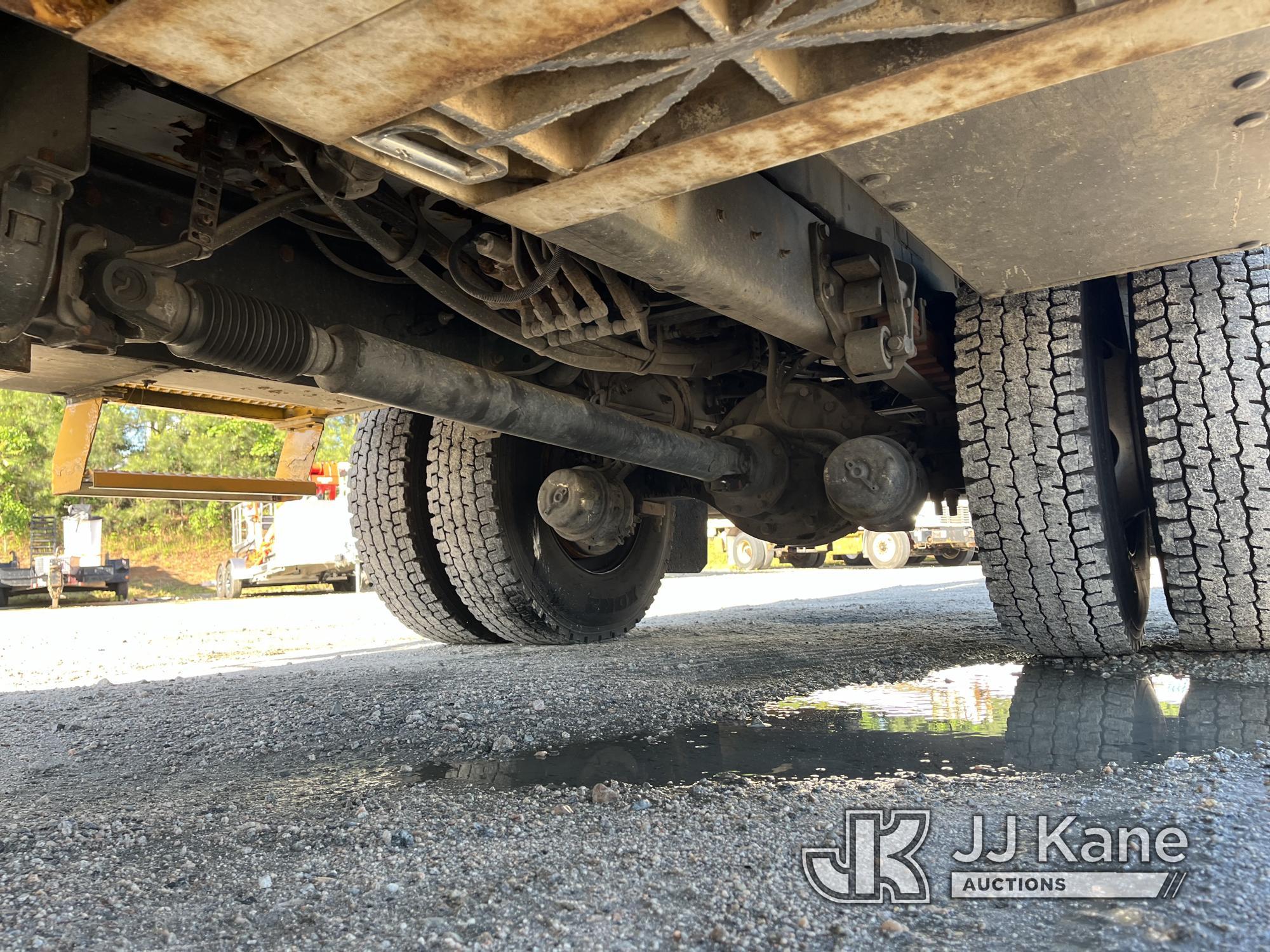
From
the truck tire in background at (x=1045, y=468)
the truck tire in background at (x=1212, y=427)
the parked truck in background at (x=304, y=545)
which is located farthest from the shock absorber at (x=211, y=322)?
the parked truck in background at (x=304, y=545)

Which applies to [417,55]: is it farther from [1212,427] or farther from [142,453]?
[142,453]

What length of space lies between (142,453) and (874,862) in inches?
1029

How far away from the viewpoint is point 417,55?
1063 mm

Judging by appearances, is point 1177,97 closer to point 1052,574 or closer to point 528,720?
point 1052,574

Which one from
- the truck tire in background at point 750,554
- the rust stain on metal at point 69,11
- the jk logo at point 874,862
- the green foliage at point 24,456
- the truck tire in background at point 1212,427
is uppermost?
the green foliage at point 24,456

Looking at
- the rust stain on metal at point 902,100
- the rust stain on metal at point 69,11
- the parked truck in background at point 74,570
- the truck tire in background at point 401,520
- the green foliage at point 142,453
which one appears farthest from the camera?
the green foliage at point 142,453

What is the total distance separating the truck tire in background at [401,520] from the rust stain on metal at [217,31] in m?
2.75

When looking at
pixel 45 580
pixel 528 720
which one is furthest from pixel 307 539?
pixel 528 720

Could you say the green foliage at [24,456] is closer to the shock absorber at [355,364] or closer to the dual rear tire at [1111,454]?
the shock absorber at [355,364]

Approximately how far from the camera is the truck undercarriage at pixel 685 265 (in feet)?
3.66

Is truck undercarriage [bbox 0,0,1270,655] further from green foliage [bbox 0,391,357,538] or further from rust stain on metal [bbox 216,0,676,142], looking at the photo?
green foliage [bbox 0,391,357,538]

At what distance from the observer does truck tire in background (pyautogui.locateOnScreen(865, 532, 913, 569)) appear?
14.8 metres

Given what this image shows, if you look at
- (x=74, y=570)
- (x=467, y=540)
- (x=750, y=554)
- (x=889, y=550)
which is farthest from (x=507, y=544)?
(x=750, y=554)

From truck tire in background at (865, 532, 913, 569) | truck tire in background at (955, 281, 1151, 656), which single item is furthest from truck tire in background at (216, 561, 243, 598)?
truck tire in background at (955, 281, 1151, 656)
